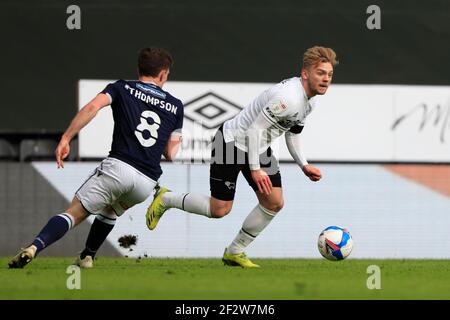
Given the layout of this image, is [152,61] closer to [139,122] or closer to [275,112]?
[139,122]

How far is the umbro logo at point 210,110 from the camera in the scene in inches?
574

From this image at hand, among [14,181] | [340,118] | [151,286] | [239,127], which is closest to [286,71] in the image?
[340,118]

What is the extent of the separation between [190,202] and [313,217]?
5384mm

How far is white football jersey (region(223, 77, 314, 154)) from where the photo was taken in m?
8.49

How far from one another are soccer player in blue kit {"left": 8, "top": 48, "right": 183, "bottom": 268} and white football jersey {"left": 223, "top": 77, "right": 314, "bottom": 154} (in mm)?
621

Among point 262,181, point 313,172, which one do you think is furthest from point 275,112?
point 313,172

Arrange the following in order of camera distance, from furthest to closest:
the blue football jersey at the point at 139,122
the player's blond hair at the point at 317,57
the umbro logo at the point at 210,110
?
the umbro logo at the point at 210,110, the player's blond hair at the point at 317,57, the blue football jersey at the point at 139,122

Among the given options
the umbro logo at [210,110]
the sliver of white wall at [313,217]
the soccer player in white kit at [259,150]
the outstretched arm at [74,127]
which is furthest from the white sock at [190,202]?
the umbro logo at [210,110]

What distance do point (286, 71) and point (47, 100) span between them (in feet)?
10.5

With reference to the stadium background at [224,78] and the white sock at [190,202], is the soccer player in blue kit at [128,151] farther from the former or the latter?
the stadium background at [224,78]

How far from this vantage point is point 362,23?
48.8ft

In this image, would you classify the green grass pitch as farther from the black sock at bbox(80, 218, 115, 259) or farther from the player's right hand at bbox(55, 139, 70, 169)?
the player's right hand at bbox(55, 139, 70, 169)
